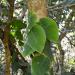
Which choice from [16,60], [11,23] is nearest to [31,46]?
[11,23]

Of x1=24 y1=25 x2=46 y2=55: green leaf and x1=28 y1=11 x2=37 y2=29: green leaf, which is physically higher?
x1=28 y1=11 x2=37 y2=29: green leaf

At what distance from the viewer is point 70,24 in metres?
2.07

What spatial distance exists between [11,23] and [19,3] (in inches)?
35.1

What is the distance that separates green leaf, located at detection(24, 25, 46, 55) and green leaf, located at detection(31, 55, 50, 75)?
0.06 m

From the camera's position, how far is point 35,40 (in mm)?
667

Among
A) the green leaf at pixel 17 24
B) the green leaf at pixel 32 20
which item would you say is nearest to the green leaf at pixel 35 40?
the green leaf at pixel 32 20

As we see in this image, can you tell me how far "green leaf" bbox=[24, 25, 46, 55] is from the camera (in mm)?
656

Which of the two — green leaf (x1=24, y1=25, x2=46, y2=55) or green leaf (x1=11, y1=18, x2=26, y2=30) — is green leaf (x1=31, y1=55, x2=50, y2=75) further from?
green leaf (x1=11, y1=18, x2=26, y2=30)

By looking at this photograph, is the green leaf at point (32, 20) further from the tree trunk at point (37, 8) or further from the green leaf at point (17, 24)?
the green leaf at point (17, 24)

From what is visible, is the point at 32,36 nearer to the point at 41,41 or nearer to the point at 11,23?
the point at 41,41

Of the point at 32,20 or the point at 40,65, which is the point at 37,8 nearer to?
the point at 32,20

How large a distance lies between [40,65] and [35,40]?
9cm

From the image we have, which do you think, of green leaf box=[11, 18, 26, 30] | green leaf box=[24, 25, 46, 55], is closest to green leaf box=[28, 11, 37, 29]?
green leaf box=[24, 25, 46, 55]

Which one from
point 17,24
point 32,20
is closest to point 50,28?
point 32,20
